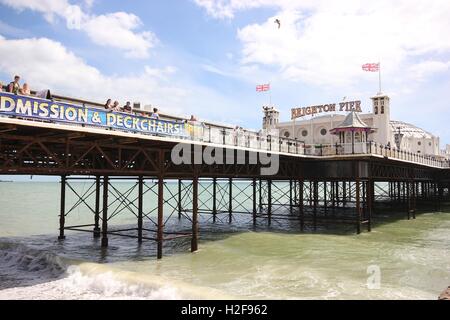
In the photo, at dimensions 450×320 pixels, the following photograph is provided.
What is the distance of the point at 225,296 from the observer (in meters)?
12.7

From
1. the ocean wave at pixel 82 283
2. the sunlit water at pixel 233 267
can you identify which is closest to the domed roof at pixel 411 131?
the sunlit water at pixel 233 267

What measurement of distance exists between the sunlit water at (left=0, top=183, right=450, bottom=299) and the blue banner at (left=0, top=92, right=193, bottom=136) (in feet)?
20.9

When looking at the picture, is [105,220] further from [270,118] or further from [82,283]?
[270,118]

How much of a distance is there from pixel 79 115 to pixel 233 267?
1000cm

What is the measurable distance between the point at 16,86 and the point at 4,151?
7.33 meters

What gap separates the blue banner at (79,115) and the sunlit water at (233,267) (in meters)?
6.37

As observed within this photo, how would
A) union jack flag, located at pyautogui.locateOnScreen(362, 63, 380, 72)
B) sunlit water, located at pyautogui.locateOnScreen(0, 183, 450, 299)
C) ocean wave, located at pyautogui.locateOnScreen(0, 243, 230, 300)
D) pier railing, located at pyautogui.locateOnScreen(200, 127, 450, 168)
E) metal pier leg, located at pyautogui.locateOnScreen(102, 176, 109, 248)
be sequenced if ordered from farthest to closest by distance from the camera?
1. union jack flag, located at pyautogui.locateOnScreen(362, 63, 380, 72)
2. metal pier leg, located at pyautogui.locateOnScreen(102, 176, 109, 248)
3. pier railing, located at pyautogui.locateOnScreen(200, 127, 450, 168)
4. sunlit water, located at pyautogui.locateOnScreen(0, 183, 450, 299)
5. ocean wave, located at pyautogui.locateOnScreen(0, 243, 230, 300)

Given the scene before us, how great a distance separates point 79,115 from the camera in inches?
541

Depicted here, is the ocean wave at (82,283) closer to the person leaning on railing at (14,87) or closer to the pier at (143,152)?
the pier at (143,152)

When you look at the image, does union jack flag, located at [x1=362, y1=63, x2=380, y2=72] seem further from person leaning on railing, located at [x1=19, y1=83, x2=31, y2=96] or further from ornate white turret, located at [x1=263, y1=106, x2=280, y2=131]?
person leaning on railing, located at [x1=19, y1=83, x2=31, y2=96]

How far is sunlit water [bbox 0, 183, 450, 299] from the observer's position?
1377cm

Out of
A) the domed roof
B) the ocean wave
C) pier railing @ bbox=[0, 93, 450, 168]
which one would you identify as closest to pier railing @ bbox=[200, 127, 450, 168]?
pier railing @ bbox=[0, 93, 450, 168]

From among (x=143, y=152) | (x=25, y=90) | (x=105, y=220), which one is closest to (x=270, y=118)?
(x=105, y=220)
